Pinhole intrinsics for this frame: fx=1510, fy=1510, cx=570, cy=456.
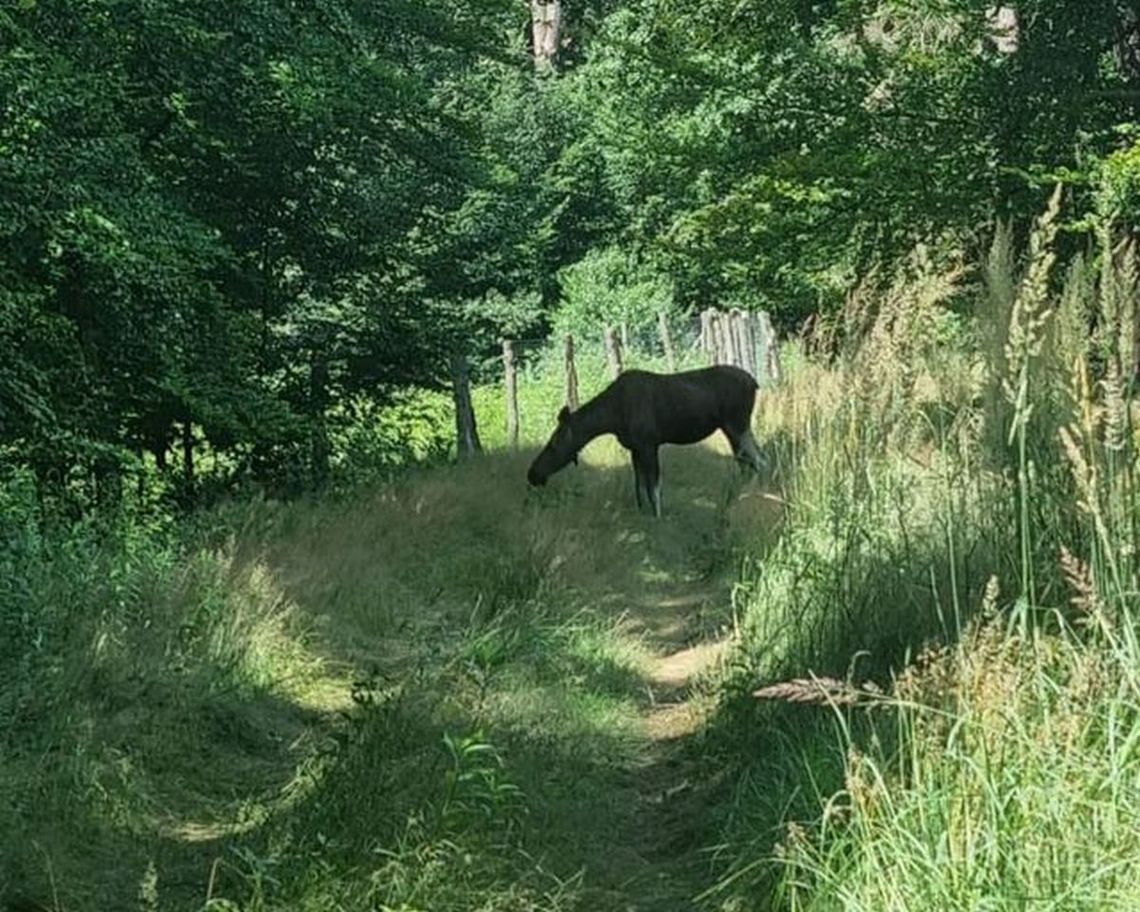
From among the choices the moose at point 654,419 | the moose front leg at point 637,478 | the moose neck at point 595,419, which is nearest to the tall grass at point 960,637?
the moose front leg at point 637,478

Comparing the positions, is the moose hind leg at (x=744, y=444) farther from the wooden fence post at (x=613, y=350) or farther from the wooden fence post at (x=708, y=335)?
the wooden fence post at (x=708, y=335)

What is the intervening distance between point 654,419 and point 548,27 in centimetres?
2430

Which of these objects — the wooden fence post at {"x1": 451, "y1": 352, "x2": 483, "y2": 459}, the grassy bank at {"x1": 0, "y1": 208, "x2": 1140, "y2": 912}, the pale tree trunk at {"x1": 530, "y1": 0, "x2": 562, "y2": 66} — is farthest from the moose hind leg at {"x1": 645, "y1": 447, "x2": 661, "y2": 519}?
the pale tree trunk at {"x1": 530, "y1": 0, "x2": 562, "y2": 66}

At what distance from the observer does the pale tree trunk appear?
37312 mm

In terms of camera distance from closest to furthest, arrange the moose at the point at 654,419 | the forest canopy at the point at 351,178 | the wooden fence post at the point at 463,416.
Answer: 1. the forest canopy at the point at 351,178
2. the moose at the point at 654,419
3. the wooden fence post at the point at 463,416

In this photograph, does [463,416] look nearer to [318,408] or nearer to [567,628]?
[318,408]

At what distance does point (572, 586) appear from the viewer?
10.0m

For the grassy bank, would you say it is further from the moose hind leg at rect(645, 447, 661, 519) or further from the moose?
the moose

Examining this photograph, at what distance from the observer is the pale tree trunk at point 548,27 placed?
1469 inches

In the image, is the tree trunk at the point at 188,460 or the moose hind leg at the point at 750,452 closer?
the tree trunk at the point at 188,460

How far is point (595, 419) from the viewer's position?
629 inches

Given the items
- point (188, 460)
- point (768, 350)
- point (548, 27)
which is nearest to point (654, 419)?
point (188, 460)

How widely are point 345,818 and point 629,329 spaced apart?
2660 centimetres

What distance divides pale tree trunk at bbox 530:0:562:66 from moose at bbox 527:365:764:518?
21.5m
